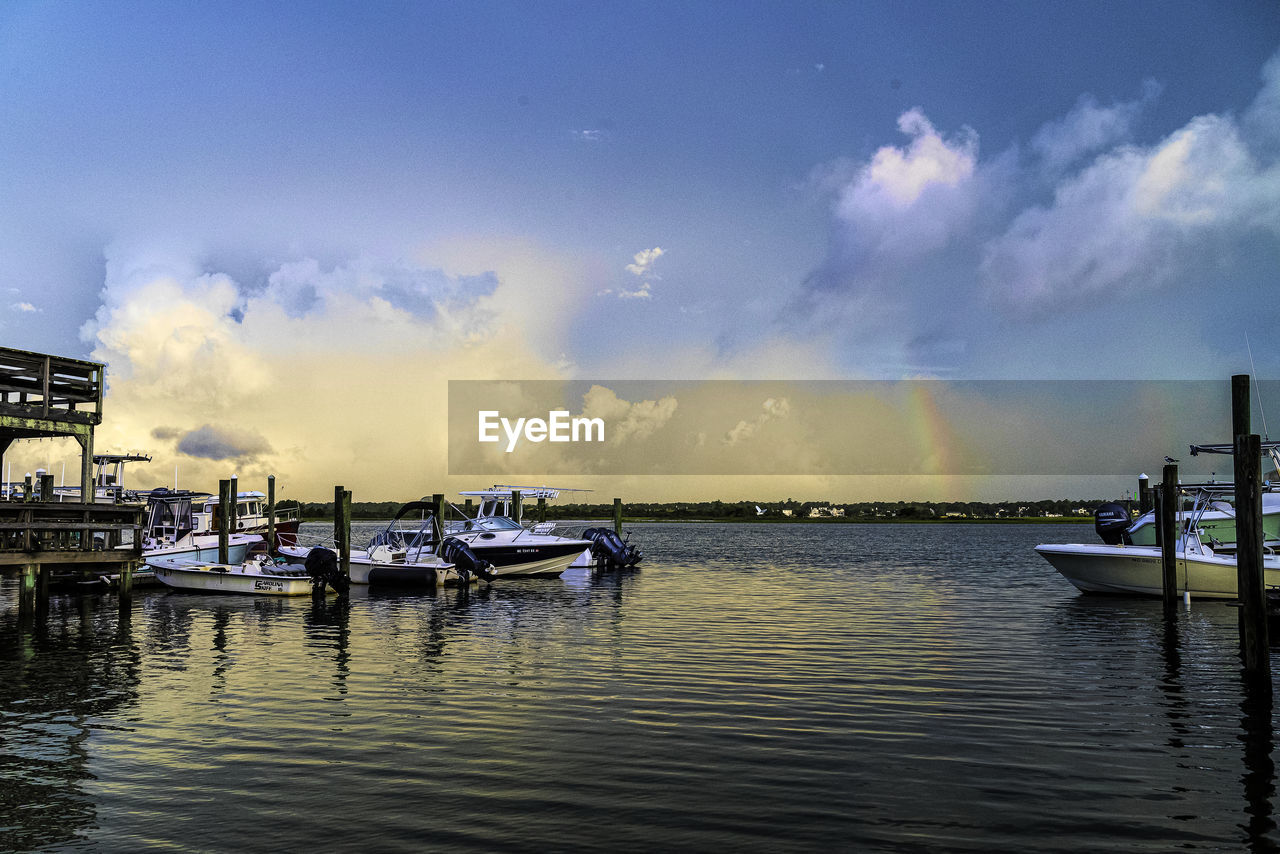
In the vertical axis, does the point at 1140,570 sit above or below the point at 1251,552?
below

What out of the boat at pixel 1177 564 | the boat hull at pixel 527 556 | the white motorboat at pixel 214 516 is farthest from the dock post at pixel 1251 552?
the white motorboat at pixel 214 516

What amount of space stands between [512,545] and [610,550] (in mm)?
8797

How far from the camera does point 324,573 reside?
33156 mm

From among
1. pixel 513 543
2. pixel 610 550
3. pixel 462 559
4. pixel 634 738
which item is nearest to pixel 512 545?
pixel 513 543

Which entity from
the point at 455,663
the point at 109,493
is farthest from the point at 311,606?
the point at 109,493

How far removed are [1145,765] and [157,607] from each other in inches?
1167

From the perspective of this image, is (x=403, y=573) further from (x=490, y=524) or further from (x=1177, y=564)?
(x=1177, y=564)

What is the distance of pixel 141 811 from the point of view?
909 cm

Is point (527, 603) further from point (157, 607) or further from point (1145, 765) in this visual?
point (1145, 765)

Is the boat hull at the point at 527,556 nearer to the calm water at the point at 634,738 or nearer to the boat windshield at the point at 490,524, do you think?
the boat windshield at the point at 490,524

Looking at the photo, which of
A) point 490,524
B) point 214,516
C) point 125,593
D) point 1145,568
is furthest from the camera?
point 214,516

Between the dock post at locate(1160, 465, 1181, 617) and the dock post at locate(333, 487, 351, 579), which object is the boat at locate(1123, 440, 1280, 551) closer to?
the dock post at locate(1160, 465, 1181, 617)

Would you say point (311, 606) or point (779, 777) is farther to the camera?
point (311, 606)

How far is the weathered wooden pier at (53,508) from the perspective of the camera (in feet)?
76.2
